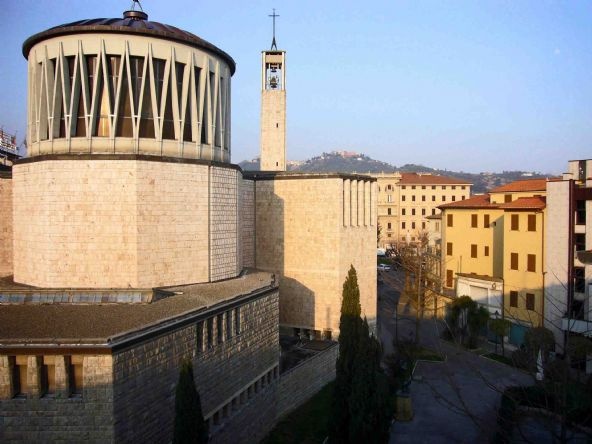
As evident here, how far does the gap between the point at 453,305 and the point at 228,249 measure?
53.3 ft

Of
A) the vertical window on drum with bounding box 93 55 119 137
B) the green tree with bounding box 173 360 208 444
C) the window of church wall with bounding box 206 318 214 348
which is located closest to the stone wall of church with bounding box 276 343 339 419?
the window of church wall with bounding box 206 318 214 348

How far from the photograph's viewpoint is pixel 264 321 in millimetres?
17969

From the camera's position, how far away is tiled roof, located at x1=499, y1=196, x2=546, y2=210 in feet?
91.0

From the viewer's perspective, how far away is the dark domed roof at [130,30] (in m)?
17.1

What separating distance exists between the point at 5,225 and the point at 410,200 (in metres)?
63.5

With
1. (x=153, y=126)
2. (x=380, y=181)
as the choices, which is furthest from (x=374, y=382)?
(x=380, y=181)

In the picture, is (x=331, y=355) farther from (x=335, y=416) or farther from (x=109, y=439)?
(x=109, y=439)

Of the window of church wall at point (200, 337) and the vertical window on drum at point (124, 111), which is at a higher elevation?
the vertical window on drum at point (124, 111)

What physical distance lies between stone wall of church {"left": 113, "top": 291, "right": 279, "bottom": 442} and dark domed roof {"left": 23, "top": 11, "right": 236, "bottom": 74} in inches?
369

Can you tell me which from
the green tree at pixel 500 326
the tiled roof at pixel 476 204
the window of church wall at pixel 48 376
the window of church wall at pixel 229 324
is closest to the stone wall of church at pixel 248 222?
the window of church wall at pixel 229 324

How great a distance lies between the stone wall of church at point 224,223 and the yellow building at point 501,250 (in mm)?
15431

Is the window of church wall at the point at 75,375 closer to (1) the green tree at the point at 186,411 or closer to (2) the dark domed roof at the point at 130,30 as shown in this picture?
(1) the green tree at the point at 186,411

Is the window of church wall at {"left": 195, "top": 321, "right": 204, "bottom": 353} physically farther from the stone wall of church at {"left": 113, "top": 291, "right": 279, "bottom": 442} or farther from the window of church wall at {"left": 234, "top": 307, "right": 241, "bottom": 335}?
the window of church wall at {"left": 234, "top": 307, "right": 241, "bottom": 335}

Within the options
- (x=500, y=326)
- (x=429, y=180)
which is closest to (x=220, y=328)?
(x=500, y=326)
